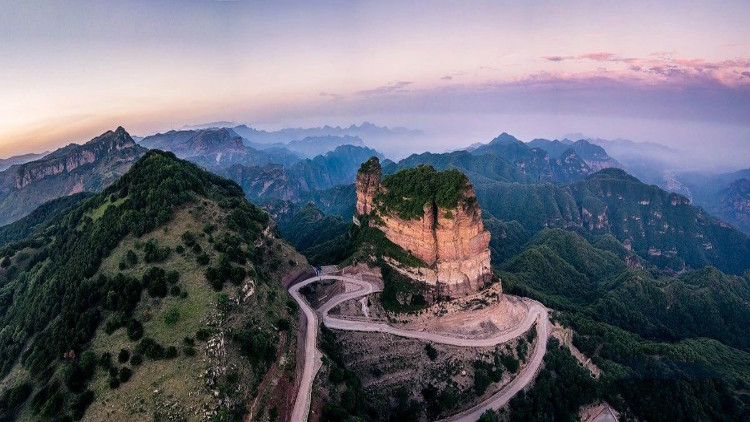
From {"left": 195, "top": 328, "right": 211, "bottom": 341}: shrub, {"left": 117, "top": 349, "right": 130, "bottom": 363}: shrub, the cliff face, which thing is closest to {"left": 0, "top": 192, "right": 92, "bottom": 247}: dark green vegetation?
{"left": 117, "top": 349, "right": 130, "bottom": 363}: shrub

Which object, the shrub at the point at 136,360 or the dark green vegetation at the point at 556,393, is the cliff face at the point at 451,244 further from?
the shrub at the point at 136,360

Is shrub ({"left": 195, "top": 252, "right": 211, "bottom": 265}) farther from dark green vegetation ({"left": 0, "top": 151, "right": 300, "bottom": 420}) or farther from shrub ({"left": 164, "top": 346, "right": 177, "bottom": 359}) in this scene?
shrub ({"left": 164, "top": 346, "right": 177, "bottom": 359})

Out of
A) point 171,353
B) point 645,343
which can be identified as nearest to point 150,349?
point 171,353

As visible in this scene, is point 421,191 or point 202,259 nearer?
point 202,259

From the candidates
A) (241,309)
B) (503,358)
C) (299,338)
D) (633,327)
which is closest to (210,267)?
(241,309)

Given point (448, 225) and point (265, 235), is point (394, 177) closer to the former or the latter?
point (448, 225)

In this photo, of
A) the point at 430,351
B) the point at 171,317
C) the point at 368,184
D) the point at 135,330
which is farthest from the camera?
the point at 368,184

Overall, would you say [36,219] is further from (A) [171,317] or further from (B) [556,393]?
(B) [556,393]

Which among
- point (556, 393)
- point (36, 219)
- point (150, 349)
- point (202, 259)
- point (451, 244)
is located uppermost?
point (202, 259)
